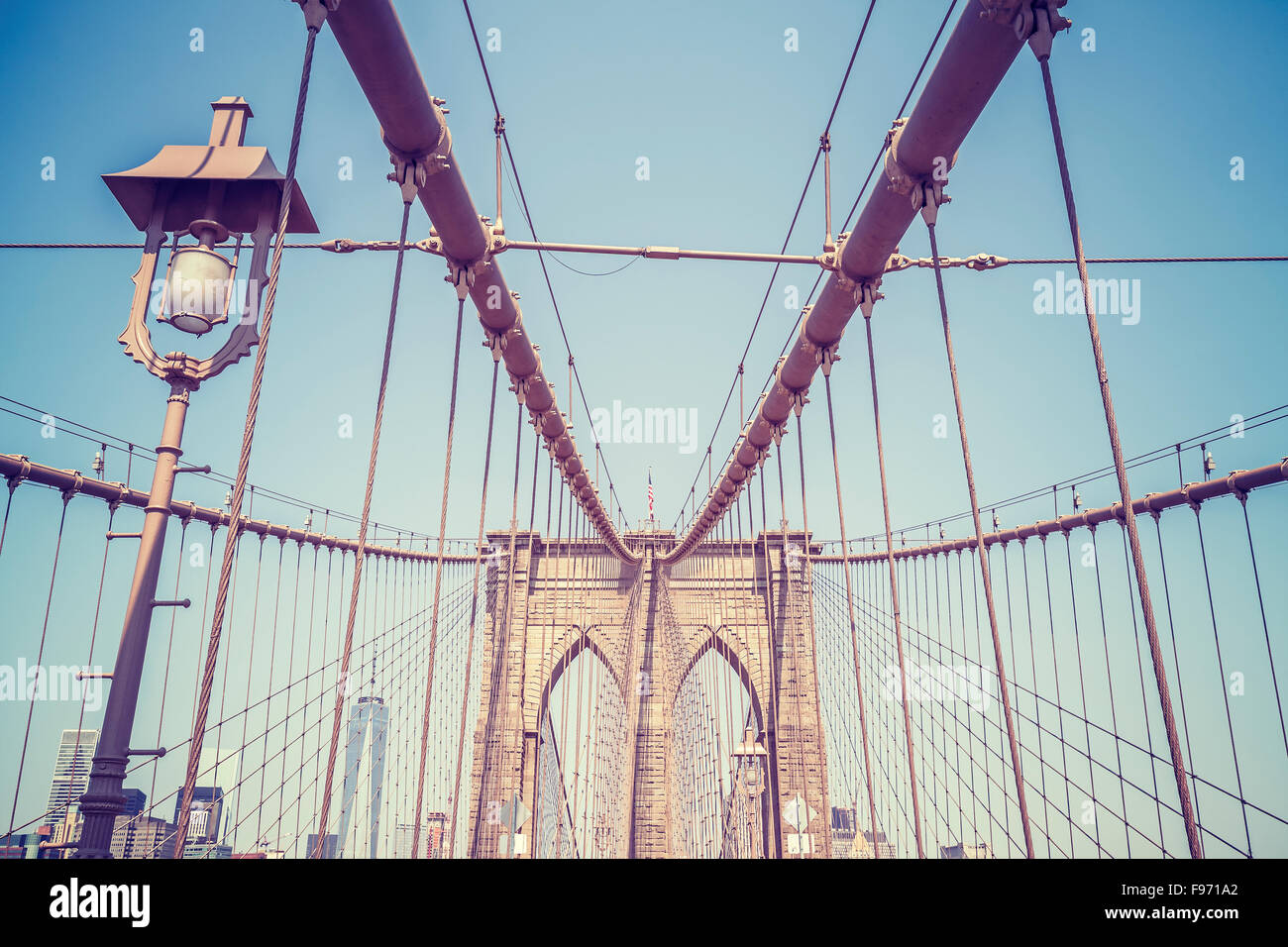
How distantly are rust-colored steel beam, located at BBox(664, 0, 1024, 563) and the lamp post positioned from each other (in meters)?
3.24

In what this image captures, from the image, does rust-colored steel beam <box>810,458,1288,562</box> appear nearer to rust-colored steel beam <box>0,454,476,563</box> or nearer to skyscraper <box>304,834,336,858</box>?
skyscraper <box>304,834,336,858</box>

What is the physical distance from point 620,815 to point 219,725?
16977 millimetres

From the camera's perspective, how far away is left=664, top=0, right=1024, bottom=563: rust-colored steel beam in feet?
12.8

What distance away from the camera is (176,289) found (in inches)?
170

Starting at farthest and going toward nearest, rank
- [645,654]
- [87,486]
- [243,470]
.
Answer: [645,654], [87,486], [243,470]

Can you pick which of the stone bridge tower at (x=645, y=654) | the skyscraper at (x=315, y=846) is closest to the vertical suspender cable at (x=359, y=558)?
the skyscraper at (x=315, y=846)

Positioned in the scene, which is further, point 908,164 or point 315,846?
point 908,164

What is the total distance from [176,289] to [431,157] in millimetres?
1513

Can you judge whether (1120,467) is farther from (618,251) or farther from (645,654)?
(645,654)

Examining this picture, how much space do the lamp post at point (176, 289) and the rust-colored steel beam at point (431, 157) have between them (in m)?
0.74

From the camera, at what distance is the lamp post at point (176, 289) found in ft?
13.0

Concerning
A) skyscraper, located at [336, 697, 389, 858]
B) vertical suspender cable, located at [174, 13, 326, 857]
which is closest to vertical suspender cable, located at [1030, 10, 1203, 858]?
vertical suspender cable, located at [174, 13, 326, 857]

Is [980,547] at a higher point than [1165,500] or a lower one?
→ lower

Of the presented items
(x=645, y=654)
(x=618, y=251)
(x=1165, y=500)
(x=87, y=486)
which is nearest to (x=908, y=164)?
(x=618, y=251)
